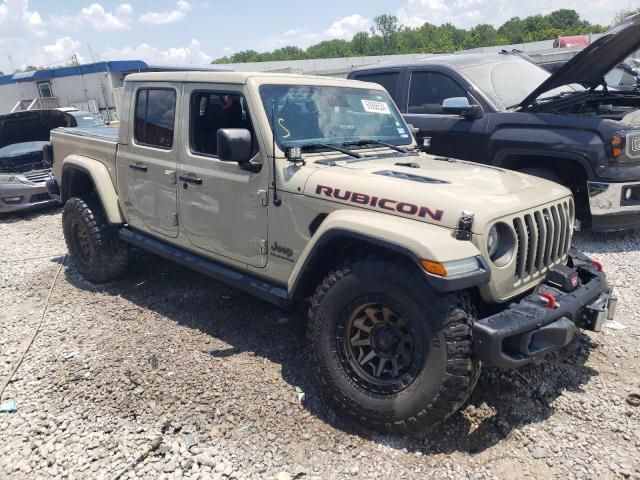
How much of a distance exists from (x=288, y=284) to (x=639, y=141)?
13.0ft

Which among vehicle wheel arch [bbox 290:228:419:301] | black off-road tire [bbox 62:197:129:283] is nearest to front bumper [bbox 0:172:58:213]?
black off-road tire [bbox 62:197:129:283]

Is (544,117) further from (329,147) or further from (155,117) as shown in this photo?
(155,117)

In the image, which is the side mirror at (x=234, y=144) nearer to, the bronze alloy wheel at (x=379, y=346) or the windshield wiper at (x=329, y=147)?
the windshield wiper at (x=329, y=147)

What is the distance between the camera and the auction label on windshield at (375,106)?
393cm

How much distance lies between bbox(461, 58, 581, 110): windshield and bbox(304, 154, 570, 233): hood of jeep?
286cm

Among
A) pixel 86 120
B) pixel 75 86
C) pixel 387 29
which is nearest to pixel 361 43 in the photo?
pixel 387 29

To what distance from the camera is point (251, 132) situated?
3.41 metres

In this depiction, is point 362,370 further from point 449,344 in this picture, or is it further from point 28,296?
point 28,296

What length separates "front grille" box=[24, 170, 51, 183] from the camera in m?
8.49

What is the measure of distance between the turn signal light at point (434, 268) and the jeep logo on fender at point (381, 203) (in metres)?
0.29

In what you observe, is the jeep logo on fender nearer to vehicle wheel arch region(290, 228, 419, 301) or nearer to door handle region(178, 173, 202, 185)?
vehicle wheel arch region(290, 228, 419, 301)

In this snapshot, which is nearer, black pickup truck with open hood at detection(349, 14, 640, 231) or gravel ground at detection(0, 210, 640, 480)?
gravel ground at detection(0, 210, 640, 480)

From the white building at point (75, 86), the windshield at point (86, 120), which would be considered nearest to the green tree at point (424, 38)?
the white building at point (75, 86)

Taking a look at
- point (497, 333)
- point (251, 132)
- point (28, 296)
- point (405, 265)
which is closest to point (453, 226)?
point (405, 265)
